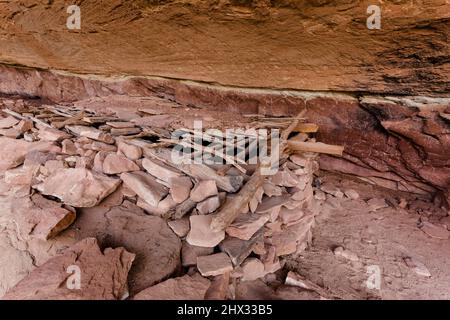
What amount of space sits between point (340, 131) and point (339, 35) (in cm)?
187

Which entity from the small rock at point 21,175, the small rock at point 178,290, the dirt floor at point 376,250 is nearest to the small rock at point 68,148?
the small rock at point 21,175

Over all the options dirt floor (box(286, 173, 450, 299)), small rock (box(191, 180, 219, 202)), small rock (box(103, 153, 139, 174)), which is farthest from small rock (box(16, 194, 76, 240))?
dirt floor (box(286, 173, 450, 299))

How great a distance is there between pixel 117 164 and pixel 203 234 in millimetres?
1185

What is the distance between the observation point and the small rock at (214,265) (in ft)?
6.00

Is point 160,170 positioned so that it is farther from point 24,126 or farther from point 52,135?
point 24,126

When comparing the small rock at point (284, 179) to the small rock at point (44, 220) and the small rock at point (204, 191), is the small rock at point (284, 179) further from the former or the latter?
the small rock at point (44, 220)

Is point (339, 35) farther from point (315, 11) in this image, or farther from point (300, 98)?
point (300, 98)

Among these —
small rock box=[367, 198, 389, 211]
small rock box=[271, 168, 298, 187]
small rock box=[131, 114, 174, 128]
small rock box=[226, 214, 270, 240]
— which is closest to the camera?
small rock box=[226, 214, 270, 240]

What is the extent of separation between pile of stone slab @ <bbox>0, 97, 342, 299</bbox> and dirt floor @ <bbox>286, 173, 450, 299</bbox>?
0.33 m

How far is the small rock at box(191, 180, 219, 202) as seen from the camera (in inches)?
87.1

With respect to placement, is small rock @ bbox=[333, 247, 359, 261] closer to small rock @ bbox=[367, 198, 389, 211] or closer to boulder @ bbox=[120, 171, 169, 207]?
small rock @ bbox=[367, 198, 389, 211]

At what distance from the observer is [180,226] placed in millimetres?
2152

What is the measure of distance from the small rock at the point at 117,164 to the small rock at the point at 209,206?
88 centimetres

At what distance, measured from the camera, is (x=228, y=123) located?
12.0ft
